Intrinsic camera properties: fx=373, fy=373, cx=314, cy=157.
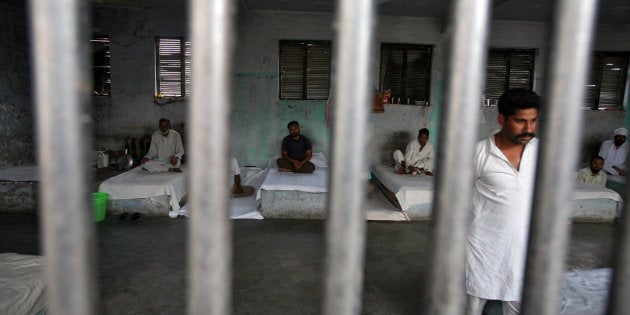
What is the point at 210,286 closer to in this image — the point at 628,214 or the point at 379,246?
the point at 628,214

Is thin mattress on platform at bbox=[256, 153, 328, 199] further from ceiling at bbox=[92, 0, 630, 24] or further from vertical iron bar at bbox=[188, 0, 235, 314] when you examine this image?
vertical iron bar at bbox=[188, 0, 235, 314]

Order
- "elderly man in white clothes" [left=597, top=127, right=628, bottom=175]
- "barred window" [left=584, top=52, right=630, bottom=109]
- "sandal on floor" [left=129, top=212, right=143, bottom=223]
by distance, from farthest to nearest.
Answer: "barred window" [left=584, top=52, right=630, bottom=109], "elderly man in white clothes" [left=597, top=127, right=628, bottom=175], "sandal on floor" [left=129, top=212, right=143, bottom=223]

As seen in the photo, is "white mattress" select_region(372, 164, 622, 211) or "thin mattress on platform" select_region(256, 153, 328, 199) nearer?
"thin mattress on platform" select_region(256, 153, 328, 199)

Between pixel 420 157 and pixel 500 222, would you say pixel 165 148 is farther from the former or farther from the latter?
pixel 500 222

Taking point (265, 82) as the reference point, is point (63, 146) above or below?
below

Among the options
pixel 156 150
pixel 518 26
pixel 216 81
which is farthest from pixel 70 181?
pixel 518 26

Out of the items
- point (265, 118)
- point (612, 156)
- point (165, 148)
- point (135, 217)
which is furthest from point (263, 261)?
point (612, 156)

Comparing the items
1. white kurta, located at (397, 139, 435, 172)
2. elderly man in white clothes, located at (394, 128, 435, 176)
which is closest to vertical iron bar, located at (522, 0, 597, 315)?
elderly man in white clothes, located at (394, 128, 435, 176)

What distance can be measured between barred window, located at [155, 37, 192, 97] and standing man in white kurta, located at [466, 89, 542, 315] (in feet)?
21.7

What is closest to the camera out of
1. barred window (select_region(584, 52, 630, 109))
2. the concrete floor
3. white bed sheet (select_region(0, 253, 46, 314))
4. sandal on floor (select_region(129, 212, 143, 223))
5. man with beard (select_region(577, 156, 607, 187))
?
white bed sheet (select_region(0, 253, 46, 314))

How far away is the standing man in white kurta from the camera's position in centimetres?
199

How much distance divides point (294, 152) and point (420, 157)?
2277mm

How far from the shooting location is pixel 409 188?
5578mm

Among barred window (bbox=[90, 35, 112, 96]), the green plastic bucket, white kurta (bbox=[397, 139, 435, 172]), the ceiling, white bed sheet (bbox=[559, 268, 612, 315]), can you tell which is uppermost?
the ceiling
